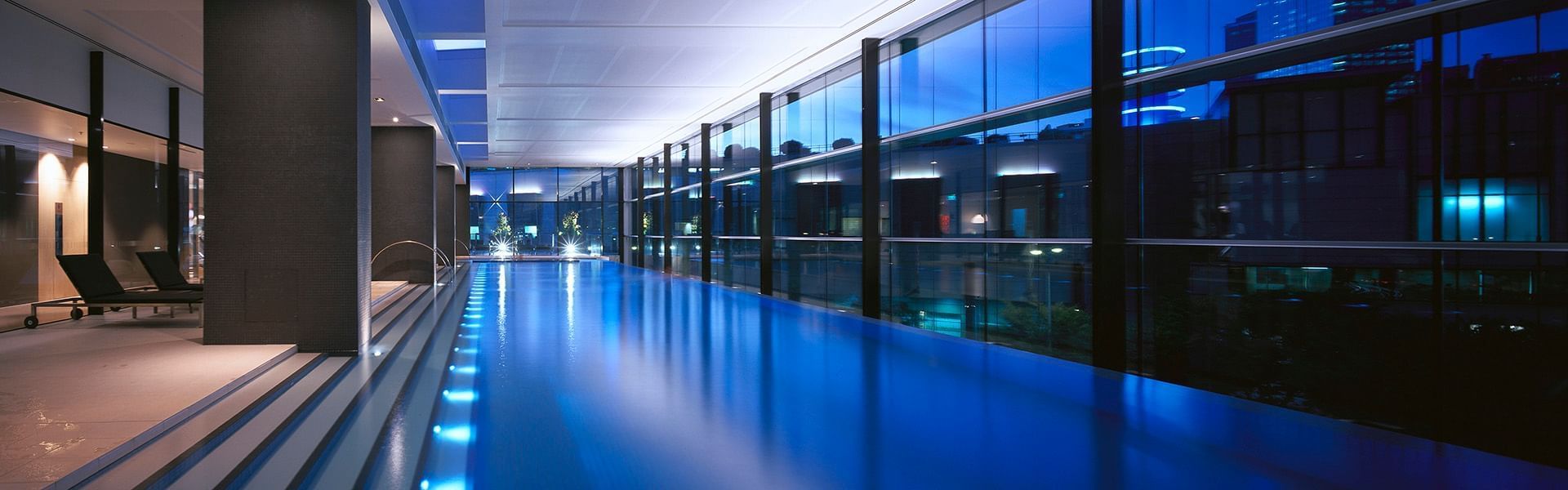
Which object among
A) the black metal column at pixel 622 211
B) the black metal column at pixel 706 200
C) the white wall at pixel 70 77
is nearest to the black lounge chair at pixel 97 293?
the white wall at pixel 70 77

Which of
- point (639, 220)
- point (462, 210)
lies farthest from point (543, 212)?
point (639, 220)

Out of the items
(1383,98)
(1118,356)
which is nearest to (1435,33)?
(1383,98)

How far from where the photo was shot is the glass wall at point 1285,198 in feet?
13.9

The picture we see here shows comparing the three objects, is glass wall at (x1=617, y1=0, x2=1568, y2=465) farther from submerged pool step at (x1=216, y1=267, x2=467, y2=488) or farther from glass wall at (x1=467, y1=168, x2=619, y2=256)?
glass wall at (x1=467, y1=168, x2=619, y2=256)

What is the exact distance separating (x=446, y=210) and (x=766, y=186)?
1135cm

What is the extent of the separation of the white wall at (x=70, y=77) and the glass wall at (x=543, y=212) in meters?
20.4

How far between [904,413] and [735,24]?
539 centimetres

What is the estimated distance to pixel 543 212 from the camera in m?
32.1

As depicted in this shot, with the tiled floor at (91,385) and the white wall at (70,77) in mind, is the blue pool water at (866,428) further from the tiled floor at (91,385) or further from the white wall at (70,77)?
the white wall at (70,77)

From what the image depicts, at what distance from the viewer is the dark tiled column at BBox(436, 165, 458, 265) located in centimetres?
2144

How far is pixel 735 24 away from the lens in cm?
897

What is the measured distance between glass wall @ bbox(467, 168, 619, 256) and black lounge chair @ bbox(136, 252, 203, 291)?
20747 mm

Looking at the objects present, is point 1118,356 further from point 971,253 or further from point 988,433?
point 971,253

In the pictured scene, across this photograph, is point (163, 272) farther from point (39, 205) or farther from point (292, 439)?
point (292, 439)
